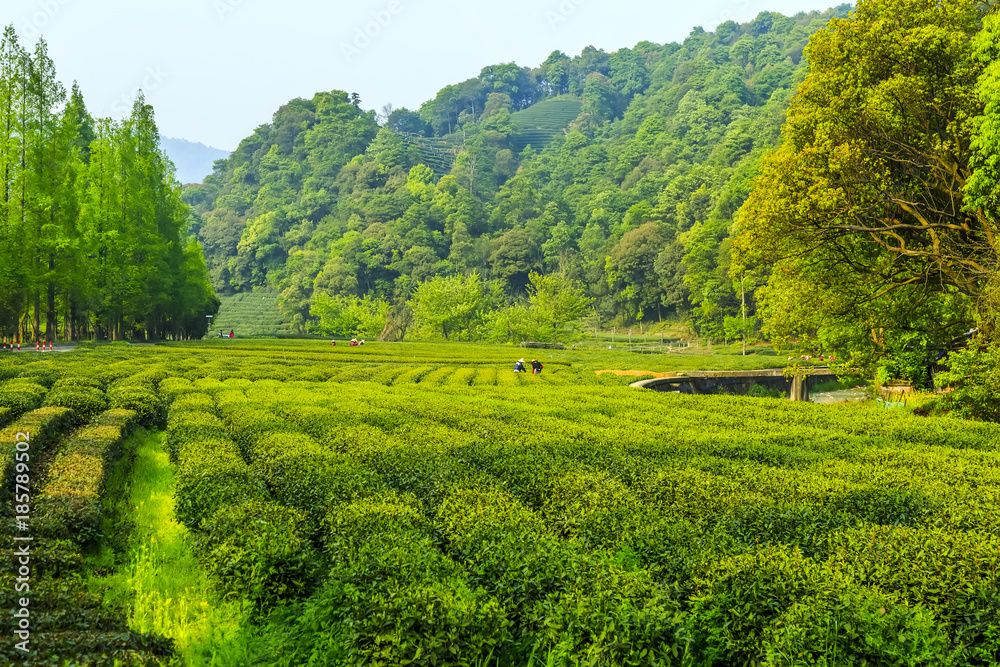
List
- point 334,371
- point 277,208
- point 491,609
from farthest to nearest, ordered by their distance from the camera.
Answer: point 277,208 < point 334,371 < point 491,609

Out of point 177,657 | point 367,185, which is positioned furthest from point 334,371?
point 367,185

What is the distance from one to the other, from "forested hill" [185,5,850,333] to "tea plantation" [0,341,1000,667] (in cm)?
5185

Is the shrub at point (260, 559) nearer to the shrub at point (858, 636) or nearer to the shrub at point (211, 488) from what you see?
the shrub at point (211, 488)

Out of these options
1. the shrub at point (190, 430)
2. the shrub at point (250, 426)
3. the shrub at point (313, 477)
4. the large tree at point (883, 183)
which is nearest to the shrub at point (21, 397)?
the shrub at point (190, 430)

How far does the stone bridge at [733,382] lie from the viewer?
29.6m

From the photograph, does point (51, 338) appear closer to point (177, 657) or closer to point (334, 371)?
point (334, 371)

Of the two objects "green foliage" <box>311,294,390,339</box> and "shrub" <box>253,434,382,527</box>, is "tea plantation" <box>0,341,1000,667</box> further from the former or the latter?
"green foliage" <box>311,294,390,339</box>

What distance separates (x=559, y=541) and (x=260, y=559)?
3043mm

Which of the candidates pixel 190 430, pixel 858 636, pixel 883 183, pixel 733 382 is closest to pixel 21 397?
pixel 190 430

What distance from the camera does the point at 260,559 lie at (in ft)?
20.4

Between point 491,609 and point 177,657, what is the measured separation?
259cm

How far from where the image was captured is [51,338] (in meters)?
37.0

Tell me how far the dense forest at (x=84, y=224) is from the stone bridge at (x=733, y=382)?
3427 cm

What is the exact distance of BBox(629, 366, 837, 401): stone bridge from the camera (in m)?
29.6
